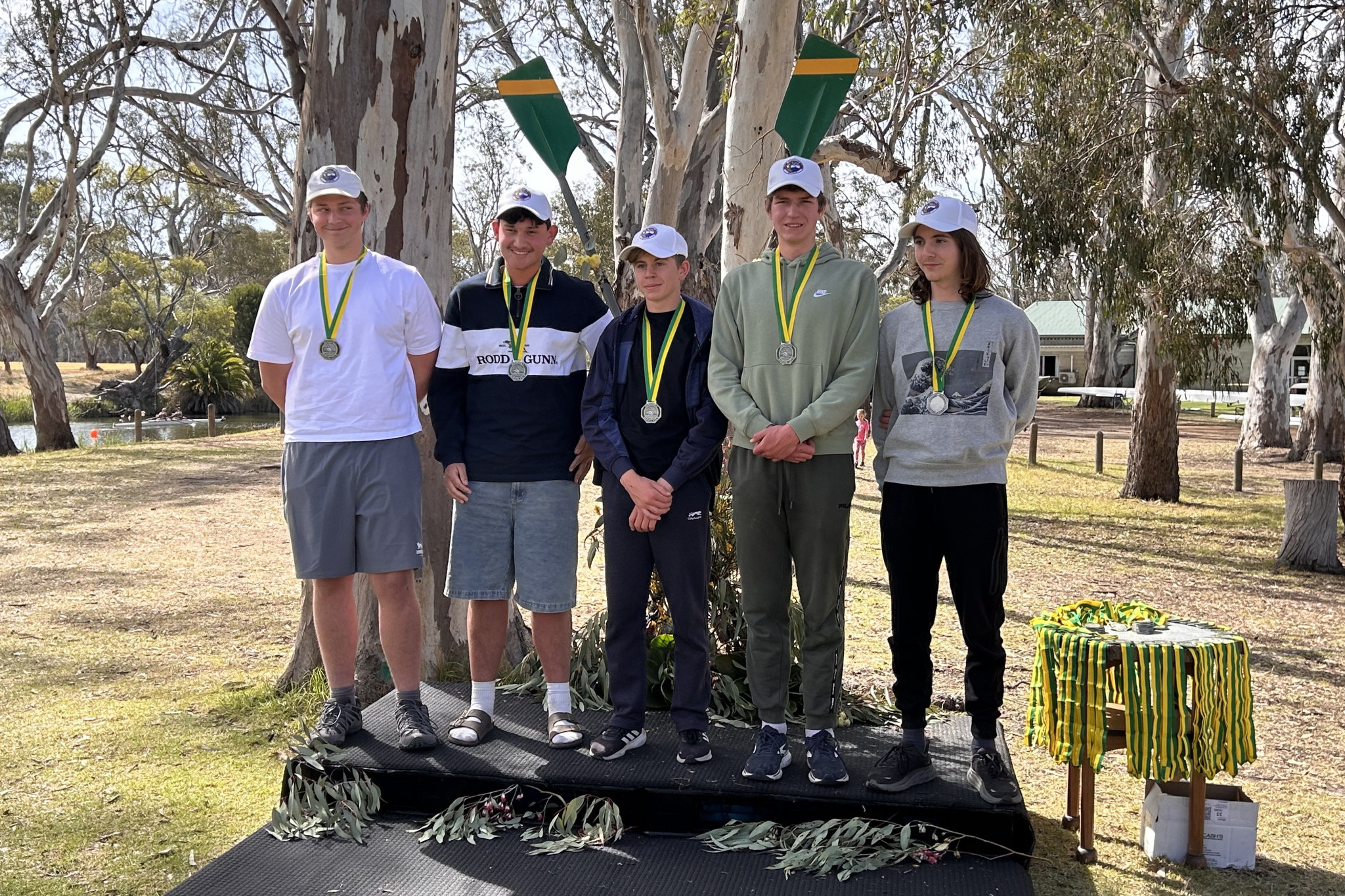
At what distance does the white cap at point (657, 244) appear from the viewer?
13.0ft

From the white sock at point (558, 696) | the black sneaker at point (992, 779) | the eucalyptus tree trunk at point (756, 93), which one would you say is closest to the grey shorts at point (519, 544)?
the white sock at point (558, 696)

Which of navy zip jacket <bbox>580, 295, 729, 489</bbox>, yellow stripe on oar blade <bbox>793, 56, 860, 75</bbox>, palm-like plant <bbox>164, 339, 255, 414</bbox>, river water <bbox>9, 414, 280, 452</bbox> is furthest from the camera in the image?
palm-like plant <bbox>164, 339, 255, 414</bbox>

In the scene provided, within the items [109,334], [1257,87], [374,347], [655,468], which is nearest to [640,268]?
[655,468]

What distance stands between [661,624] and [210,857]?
1.96m

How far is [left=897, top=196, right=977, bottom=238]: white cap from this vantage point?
3.80m

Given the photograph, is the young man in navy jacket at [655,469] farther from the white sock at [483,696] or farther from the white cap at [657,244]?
the white sock at [483,696]

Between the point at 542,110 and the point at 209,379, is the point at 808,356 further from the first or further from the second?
the point at 209,379

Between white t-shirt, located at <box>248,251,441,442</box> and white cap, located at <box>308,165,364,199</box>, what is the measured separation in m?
0.24

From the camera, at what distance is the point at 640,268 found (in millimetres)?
4023

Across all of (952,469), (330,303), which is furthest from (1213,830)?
(330,303)

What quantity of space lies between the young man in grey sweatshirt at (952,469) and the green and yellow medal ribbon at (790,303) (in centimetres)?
33

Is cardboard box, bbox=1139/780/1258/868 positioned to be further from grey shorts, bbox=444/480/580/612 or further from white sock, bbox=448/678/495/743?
white sock, bbox=448/678/495/743

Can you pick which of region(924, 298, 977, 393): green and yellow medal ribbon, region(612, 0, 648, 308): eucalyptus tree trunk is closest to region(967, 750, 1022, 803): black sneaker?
region(924, 298, 977, 393): green and yellow medal ribbon

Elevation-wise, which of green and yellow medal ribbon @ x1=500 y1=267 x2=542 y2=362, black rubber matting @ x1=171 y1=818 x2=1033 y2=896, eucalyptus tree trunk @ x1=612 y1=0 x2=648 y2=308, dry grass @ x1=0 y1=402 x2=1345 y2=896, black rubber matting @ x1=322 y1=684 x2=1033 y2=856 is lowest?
dry grass @ x1=0 y1=402 x2=1345 y2=896
